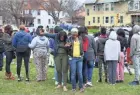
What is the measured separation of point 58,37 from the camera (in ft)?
42.1

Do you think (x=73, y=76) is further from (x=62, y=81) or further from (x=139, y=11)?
(x=139, y=11)

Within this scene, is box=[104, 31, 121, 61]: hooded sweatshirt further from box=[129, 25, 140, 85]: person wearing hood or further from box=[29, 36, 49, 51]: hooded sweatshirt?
box=[29, 36, 49, 51]: hooded sweatshirt

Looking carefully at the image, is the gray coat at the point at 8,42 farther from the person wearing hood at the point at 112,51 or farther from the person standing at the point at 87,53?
the person wearing hood at the point at 112,51

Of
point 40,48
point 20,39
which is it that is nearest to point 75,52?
point 40,48

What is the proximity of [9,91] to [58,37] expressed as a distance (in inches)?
88.3

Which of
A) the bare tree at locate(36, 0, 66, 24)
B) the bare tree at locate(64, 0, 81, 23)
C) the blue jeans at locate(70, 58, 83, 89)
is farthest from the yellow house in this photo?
the blue jeans at locate(70, 58, 83, 89)

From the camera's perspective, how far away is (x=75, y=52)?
1245 cm

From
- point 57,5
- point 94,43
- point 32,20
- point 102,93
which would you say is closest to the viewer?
point 102,93

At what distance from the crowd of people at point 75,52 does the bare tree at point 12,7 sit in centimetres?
8083

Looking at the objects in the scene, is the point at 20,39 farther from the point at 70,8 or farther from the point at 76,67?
the point at 70,8

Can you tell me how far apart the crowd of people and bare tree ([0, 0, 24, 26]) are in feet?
265

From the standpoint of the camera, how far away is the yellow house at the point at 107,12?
80.6 meters

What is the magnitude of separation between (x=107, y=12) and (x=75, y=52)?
2901 inches

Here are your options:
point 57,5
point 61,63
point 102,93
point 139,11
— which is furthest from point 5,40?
point 57,5
